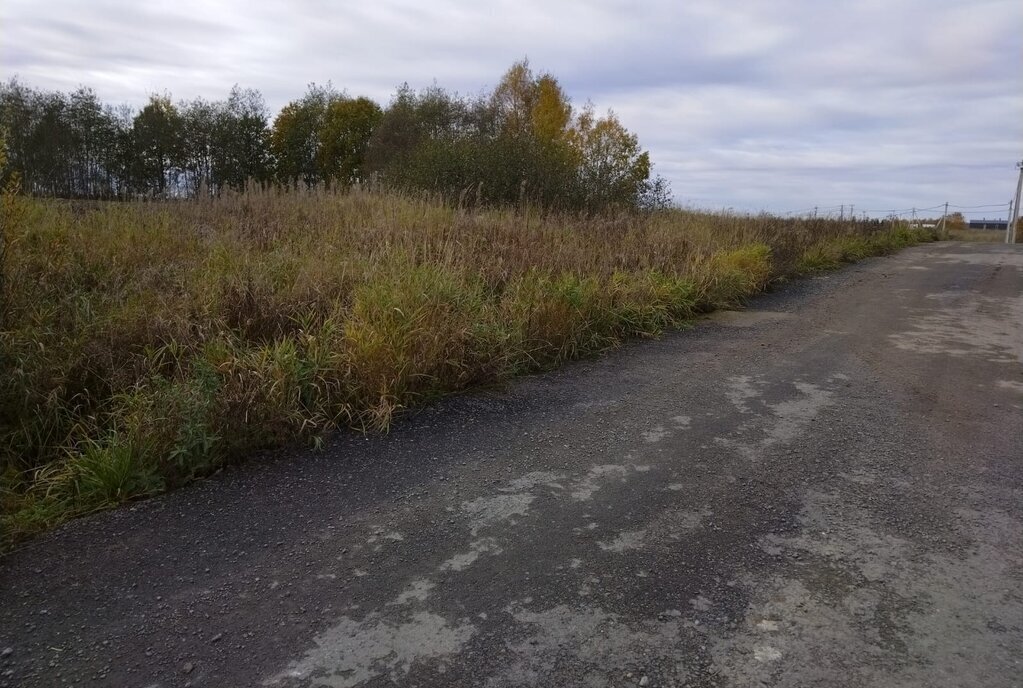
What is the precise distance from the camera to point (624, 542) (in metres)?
3.07

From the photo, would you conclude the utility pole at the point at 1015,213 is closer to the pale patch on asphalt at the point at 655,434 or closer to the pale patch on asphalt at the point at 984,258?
the pale patch on asphalt at the point at 984,258

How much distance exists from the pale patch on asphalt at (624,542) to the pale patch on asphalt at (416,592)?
2.55 feet

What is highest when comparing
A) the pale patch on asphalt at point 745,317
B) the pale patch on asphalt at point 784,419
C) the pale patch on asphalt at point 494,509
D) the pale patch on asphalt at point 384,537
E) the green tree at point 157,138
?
the green tree at point 157,138

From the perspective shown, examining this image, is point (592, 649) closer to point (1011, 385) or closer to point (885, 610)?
point (885, 610)

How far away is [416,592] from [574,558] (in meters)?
0.68

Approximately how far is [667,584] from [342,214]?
800 centimetres

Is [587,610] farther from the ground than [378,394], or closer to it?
closer to it

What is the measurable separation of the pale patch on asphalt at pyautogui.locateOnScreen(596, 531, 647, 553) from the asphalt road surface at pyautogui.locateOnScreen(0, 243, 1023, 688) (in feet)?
0.06

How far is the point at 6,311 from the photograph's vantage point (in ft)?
17.2

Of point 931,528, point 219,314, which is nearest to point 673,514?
point 931,528

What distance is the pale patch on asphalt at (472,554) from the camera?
292 centimetres

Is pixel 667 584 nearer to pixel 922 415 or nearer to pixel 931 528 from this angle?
pixel 931 528

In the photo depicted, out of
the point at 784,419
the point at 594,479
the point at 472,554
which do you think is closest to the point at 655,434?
the point at 594,479

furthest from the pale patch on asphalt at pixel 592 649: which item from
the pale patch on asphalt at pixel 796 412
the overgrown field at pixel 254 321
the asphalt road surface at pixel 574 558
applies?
the overgrown field at pixel 254 321
